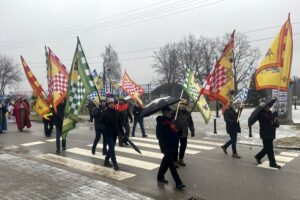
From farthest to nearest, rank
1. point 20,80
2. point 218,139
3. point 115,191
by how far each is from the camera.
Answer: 1. point 20,80
2. point 218,139
3. point 115,191

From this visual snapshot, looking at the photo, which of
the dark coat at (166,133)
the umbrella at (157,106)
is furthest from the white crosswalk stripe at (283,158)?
the umbrella at (157,106)

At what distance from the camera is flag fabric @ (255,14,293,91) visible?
871cm

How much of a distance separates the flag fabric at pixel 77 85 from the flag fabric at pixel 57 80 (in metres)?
1.41

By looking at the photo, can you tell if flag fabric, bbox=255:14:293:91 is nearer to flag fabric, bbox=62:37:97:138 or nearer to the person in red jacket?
flag fabric, bbox=62:37:97:138

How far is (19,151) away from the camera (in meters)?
11.5

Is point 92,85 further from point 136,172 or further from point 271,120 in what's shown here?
point 271,120

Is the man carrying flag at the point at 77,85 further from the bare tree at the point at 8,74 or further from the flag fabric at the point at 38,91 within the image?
the bare tree at the point at 8,74

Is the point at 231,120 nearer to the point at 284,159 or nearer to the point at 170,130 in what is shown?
the point at 284,159

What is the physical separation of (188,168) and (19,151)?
19.4ft

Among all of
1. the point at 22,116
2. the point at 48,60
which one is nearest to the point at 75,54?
the point at 48,60

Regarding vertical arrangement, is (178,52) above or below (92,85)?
above

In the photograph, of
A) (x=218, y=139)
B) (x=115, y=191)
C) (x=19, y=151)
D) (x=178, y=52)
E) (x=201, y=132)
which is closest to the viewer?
(x=115, y=191)

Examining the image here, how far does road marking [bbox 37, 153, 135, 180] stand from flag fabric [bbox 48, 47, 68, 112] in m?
1.69

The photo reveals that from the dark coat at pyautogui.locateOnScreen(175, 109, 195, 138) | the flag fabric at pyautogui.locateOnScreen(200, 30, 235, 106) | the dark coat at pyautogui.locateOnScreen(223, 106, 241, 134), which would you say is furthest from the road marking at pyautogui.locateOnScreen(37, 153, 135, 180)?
the dark coat at pyautogui.locateOnScreen(223, 106, 241, 134)
